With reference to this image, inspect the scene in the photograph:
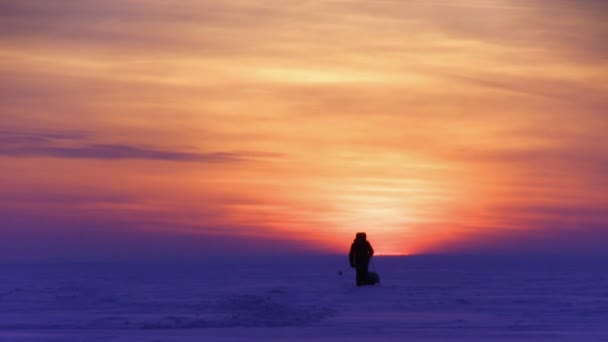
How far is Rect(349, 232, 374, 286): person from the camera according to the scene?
26625 mm

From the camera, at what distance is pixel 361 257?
90.3 ft

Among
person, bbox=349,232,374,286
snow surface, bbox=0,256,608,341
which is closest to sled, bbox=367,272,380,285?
person, bbox=349,232,374,286

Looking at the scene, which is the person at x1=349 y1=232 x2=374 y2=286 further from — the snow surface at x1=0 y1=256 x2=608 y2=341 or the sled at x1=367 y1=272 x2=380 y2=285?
the snow surface at x1=0 y1=256 x2=608 y2=341

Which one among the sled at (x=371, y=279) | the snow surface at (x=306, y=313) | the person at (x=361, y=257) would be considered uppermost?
the person at (x=361, y=257)

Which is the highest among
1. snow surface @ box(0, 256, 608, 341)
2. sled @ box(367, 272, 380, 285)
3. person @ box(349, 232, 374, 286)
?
person @ box(349, 232, 374, 286)

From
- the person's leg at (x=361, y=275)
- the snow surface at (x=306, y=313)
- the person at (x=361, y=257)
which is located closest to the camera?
the snow surface at (x=306, y=313)

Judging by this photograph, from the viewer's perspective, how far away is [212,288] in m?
26.7

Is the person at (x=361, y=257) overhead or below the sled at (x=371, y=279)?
overhead

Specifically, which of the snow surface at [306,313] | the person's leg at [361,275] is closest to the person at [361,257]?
the person's leg at [361,275]

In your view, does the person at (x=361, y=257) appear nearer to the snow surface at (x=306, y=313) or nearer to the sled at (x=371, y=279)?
the sled at (x=371, y=279)

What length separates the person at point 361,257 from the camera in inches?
1048

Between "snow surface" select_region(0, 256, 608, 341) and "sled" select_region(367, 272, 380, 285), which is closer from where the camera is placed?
"snow surface" select_region(0, 256, 608, 341)

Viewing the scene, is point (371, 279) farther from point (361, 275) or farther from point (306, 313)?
point (306, 313)

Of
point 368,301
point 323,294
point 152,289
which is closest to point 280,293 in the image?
point 323,294
